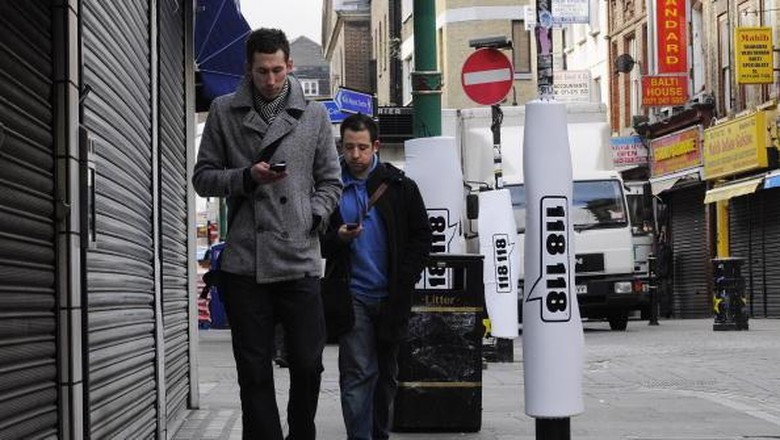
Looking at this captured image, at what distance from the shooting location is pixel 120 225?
753cm

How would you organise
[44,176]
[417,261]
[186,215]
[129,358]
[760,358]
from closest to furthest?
[44,176]
[129,358]
[417,261]
[186,215]
[760,358]

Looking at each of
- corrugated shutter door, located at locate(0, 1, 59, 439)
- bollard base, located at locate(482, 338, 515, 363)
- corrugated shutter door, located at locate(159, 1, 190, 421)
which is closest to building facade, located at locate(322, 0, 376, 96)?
bollard base, located at locate(482, 338, 515, 363)

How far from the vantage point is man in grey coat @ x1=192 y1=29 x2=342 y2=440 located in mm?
7020

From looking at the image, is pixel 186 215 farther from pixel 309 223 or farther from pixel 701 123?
pixel 701 123

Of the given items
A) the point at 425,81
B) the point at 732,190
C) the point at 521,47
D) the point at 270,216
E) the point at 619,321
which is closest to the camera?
the point at 270,216

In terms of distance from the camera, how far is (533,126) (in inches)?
313

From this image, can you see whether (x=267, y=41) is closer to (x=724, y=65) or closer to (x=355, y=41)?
(x=724, y=65)

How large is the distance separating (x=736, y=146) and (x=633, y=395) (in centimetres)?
2667

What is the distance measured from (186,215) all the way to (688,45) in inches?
1334

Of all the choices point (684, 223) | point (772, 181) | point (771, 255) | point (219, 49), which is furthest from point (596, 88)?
point (219, 49)

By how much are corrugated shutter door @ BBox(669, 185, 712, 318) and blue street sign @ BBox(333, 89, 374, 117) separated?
23.4 meters

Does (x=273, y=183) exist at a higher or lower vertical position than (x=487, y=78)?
lower

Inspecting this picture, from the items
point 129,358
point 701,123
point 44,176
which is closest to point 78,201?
point 44,176

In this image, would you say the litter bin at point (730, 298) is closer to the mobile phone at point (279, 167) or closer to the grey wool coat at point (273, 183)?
the grey wool coat at point (273, 183)
